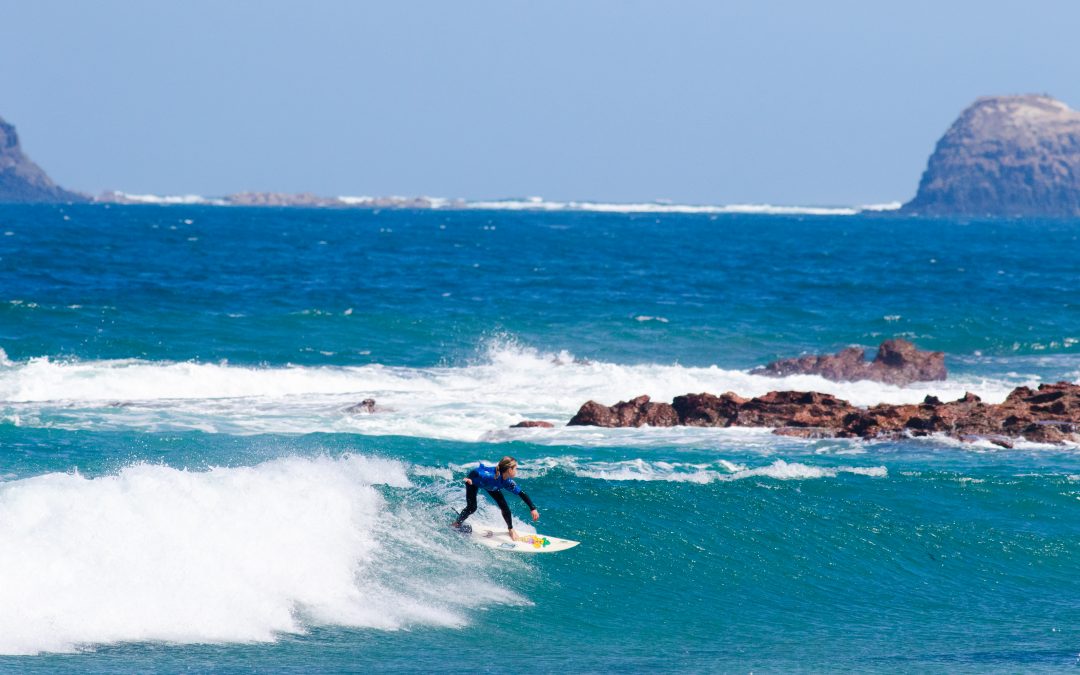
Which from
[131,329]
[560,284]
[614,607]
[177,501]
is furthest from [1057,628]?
[560,284]

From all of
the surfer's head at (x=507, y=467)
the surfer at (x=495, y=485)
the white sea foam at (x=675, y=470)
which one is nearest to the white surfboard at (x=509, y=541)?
the surfer at (x=495, y=485)

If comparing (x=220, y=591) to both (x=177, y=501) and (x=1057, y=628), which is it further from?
(x=1057, y=628)

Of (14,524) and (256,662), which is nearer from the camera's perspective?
(256,662)

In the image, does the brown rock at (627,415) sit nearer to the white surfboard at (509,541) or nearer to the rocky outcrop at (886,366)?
the white surfboard at (509,541)

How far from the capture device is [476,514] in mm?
18484

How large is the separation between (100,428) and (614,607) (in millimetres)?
13126

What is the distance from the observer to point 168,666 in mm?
13266

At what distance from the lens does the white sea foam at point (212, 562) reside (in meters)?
14.4

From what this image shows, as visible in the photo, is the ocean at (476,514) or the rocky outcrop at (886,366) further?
the rocky outcrop at (886,366)

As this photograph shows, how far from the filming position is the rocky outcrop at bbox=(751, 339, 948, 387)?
34.3 metres

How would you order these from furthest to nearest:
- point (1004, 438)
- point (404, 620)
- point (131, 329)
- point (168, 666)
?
point (131, 329), point (1004, 438), point (404, 620), point (168, 666)

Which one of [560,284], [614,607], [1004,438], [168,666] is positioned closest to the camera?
[168,666]

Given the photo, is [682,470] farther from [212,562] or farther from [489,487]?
[212,562]

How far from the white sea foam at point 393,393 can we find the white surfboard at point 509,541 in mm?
7002
